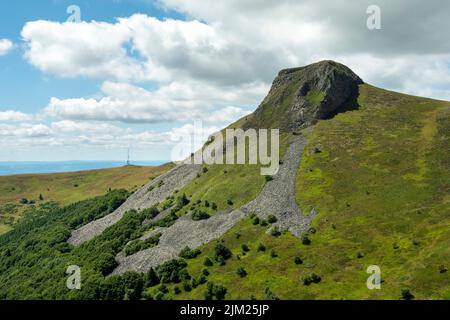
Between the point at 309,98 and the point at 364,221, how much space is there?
80.8 meters

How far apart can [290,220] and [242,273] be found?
938 inches

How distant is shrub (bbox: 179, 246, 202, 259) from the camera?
100 meters

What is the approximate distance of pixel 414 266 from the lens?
7500 cm

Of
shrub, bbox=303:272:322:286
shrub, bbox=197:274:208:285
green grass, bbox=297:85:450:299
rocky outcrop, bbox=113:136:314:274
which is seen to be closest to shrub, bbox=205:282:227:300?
shrub, bbox=197:274:208:285

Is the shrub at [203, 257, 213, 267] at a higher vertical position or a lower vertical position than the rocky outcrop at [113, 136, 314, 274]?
lower

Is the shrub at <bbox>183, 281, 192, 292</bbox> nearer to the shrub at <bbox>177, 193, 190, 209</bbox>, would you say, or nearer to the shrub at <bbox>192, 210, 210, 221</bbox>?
the shrub at <bbox>192, 210, 210, 221</bbox>

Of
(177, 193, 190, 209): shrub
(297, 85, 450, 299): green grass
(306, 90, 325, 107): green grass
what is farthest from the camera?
(306, 90, 325, 107): green grass

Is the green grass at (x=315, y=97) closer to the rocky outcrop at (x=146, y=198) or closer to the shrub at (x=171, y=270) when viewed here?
the rocky outcrop at (x=146, y=198)

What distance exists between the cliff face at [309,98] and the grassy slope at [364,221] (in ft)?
39.7

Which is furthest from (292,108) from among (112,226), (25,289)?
(25,289)

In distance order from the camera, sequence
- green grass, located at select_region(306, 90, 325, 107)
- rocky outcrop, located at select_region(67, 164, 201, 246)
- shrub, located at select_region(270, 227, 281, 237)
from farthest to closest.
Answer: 1. green grass, located at select_region(306, 90, 325, 107)
2. rocky outcrop, located at select_region(67, 164, 201, 246)
3. shrub, located at select_region(270, 227, 281, 237)

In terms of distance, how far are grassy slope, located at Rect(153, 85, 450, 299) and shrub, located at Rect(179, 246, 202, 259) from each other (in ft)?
7.35

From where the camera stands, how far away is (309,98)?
166 m
